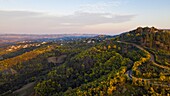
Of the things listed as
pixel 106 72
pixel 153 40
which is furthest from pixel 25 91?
pixel 153 40

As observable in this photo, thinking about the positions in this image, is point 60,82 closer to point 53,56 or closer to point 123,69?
point 123,69

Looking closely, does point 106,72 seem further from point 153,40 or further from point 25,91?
point 25,91

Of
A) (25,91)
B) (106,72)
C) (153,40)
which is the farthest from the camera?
(153,40)

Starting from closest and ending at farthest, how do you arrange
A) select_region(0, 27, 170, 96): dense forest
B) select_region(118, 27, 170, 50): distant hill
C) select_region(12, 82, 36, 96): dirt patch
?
select_region(0, 27, 170, 96): dense forest → select_region(12, 82, 36, 96): dirt patch → select_region(118, 27, 170, 50): distant hill

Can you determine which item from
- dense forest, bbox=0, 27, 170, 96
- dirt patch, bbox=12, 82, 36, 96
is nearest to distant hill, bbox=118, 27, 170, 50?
dense forest, bbox=0, 27, 170, 96

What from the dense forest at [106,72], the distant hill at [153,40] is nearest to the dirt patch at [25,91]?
the dense forest at [106,72]

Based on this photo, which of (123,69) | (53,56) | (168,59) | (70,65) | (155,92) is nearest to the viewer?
(155,92)

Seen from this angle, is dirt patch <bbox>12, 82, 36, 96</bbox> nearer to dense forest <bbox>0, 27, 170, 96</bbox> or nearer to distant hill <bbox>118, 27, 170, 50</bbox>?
dense forest <bbox>0, 27, 170, 96</bbox>

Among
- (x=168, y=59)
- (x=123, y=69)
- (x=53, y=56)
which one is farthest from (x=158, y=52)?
(x=53, y=56)
